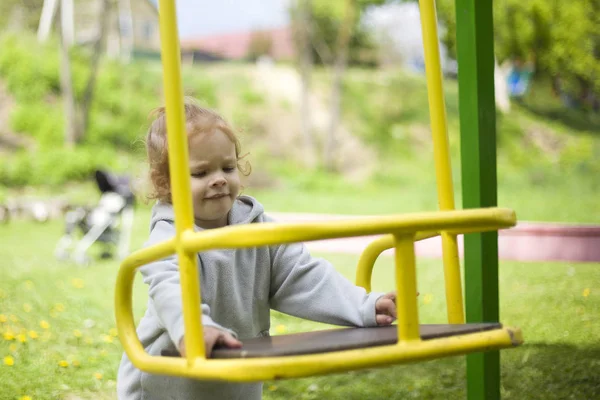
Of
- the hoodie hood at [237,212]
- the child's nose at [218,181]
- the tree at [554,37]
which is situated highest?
the tree at [554,37]

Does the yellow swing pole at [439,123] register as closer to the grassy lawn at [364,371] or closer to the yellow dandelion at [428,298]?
the grassy lawn at [364,371]

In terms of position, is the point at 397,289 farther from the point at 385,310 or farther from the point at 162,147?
the point at 162,147

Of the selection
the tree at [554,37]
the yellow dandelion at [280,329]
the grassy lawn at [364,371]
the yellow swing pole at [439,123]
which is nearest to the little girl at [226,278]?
the yellow swing pole at [439,123]

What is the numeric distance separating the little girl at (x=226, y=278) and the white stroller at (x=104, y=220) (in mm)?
4729

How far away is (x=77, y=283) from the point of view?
225 inches

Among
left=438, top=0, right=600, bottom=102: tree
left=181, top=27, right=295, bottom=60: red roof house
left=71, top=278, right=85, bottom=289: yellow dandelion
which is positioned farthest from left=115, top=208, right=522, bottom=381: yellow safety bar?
left=181, top=27, right=295, bottom=60: red roof house

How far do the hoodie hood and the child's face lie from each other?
9 centimetres

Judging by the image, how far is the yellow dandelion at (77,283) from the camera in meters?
5.62

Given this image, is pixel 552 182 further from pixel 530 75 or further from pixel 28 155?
pixel 28 155

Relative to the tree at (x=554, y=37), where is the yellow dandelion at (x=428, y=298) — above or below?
below

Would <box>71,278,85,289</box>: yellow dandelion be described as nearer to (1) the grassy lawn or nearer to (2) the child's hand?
(1) the grassy lawn

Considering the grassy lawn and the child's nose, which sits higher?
the child's nose

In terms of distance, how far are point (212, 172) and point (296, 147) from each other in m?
12.9

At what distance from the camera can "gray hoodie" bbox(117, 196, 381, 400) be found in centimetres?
196
